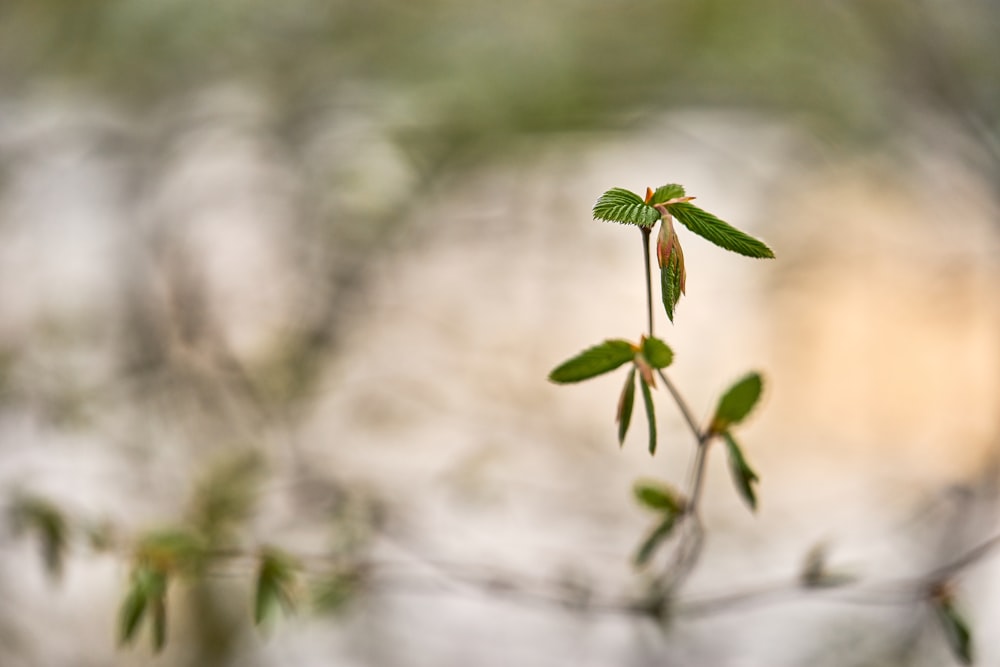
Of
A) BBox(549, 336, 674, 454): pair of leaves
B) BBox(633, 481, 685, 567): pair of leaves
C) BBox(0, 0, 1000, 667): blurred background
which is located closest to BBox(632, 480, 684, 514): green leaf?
BBox(633, 481, 685, 567): pair of leaves

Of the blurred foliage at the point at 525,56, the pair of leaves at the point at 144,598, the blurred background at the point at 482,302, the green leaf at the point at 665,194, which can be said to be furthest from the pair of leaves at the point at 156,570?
the blurred foliage at the point at 525,56

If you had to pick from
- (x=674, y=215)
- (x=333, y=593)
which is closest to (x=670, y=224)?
(x=674, y=215)

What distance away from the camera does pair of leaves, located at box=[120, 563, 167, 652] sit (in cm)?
56

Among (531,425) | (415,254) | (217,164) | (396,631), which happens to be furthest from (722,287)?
(217,164)

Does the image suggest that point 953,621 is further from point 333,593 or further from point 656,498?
point 333,593

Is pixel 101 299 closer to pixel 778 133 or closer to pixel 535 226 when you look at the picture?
Result: pixel 535 226

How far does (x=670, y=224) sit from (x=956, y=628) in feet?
1.22

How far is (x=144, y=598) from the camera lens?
559 millimetres

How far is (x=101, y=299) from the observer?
1574 millimetres

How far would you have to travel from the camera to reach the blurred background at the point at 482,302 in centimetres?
134

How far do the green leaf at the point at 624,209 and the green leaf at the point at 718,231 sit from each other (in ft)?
0.04

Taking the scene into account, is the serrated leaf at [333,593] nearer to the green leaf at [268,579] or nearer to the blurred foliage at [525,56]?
the green leaf at [268,579]

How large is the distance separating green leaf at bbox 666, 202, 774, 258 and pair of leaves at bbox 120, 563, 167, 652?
43cm

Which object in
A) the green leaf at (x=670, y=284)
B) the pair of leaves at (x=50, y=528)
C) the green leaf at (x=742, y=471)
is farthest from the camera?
the pair of leaves at (x=50, y=528)
